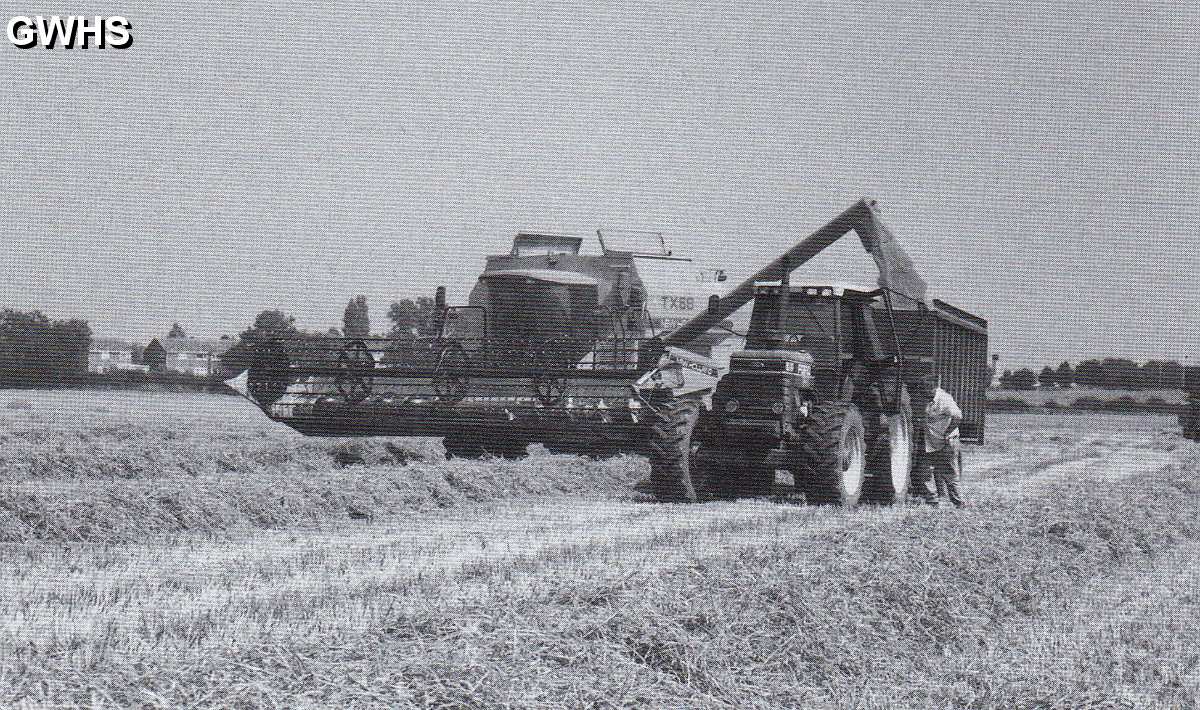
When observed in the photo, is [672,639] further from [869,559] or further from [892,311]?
[892,311]

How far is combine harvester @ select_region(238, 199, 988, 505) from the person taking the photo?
1134 centimetres

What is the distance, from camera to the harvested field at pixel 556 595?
14.0 feet

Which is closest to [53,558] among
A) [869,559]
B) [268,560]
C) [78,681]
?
[268,560]

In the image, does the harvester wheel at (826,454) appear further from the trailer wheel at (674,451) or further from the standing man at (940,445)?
the standing man at (940,445)

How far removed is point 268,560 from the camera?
25.6 feet

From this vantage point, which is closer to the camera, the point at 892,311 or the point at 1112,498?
the point at 1112,498

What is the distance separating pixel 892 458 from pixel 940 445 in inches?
33.7

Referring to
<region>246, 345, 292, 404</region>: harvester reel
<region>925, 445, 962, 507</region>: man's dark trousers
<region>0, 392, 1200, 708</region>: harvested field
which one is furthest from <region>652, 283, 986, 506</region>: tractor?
<region>246, 345, 292, 404</region>: harvester reel

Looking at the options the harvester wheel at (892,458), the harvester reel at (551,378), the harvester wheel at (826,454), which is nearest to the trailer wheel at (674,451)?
the harvester wheel at (826,454)

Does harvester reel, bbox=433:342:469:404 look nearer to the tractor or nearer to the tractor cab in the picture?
the tractor

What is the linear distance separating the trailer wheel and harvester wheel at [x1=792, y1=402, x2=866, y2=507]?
0.99 metres

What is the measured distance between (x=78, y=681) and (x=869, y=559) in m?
4.28

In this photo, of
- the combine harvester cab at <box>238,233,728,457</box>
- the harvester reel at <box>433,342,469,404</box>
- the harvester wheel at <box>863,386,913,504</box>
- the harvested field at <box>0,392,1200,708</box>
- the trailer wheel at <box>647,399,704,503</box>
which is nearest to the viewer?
the harvested field at <box>0,392,1200,708</box>

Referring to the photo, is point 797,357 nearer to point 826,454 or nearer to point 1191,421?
point 826,454
